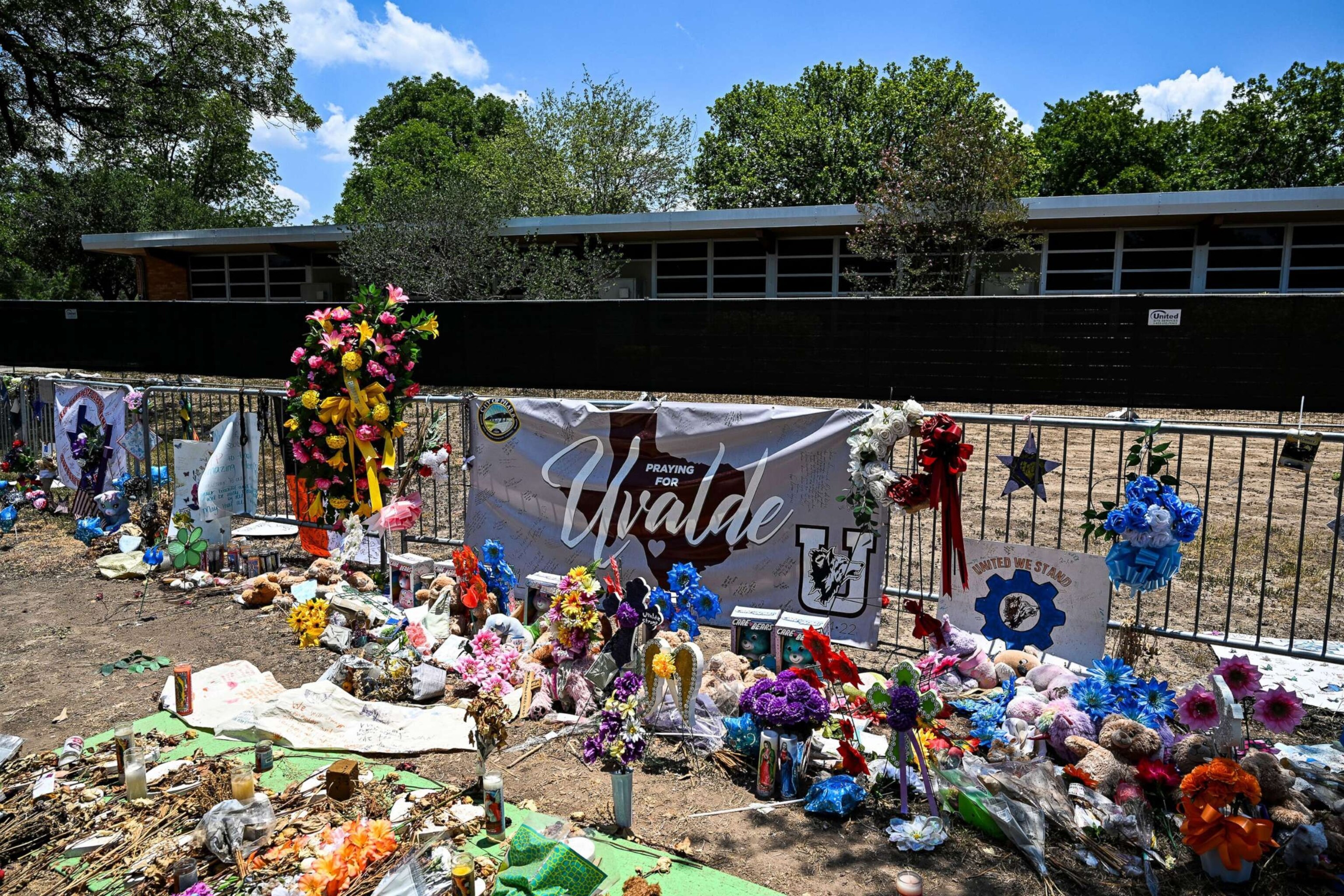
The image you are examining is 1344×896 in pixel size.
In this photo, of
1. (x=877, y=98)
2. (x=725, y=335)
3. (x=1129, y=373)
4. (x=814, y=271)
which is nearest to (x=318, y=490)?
(x=725, y=335)

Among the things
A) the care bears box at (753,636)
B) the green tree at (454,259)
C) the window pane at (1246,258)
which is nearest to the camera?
the care bears box at (753,636)

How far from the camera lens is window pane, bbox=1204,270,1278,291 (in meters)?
20.5

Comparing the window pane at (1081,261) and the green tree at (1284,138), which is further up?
the green tree at (1284,138)

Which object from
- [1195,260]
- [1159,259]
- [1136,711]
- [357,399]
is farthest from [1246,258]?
[357,399]

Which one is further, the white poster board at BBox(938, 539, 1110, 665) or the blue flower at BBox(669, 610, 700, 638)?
the blue flower at BBox(669, 610, 700, 638)

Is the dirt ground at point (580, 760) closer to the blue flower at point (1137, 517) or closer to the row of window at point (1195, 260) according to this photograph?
the blue flower at point (1137, 517)

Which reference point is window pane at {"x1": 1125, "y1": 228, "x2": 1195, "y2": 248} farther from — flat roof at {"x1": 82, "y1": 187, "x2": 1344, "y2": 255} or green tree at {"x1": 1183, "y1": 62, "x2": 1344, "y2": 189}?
green tree at {"x1": 1183, "y1": 62, "x2": 1344, "y2": 189}

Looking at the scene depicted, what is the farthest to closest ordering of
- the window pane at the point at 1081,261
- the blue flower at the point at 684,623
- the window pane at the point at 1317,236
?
the window pane at the point at 1081,261 → the window pane at the point at 1317,236 → the blue flower at the point at 684,623

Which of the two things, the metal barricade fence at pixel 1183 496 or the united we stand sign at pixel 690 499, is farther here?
the united we stand sign at pixel 690 499

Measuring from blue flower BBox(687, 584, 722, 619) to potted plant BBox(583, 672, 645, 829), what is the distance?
1010 mm

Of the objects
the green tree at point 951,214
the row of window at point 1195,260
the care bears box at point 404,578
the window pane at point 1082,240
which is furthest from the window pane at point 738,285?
the care bears box at point 404,578

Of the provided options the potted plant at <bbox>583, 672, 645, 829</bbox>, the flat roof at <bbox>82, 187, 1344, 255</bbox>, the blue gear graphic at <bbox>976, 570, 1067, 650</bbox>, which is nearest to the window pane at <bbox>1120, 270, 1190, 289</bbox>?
the flat roof at <bbox>82, 187, 1344, 255</bbox>

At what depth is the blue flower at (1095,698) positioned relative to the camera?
4.21 metres

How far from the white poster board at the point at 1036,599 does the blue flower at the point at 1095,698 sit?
517 mm
